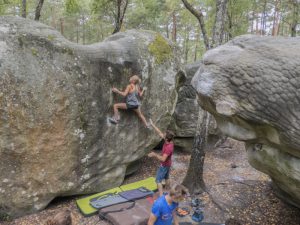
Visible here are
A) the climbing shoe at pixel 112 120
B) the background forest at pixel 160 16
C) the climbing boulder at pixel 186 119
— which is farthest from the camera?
the background forest at pixel 160 16

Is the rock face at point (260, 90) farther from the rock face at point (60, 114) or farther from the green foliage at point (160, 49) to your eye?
the green foliage at point (160, 49)

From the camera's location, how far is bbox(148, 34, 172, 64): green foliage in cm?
906

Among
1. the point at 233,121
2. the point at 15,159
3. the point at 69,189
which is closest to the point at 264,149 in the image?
the point at 233,121

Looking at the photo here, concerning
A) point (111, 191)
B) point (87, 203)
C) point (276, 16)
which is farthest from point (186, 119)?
point (276, 16)

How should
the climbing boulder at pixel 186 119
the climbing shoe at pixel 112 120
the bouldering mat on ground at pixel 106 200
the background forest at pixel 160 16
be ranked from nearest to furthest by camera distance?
the bouldering mat on ground at pixel 106 200, the climbing shoe at pixel 112 120, the climbing boulder at pixel 186 119, the background forest at pixel 160 16

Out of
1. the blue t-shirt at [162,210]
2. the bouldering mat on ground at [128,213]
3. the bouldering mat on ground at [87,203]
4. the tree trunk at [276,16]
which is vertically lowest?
the bouldering mat on ground at [87,203]

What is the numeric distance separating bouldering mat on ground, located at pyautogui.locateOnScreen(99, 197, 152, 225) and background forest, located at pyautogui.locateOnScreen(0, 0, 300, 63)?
9796 millimetres

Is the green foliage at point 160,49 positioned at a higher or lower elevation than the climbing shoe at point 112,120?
higher

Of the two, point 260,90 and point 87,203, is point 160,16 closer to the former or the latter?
point 87,203

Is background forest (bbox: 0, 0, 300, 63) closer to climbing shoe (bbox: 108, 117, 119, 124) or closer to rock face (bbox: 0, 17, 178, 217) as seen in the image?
rock face (bbox: 0, 17, 178, 217)

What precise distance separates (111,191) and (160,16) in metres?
19.2

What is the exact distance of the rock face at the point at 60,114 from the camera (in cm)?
637

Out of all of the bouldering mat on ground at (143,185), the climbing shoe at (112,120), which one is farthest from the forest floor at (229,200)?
the climbing shoe at (112,120)

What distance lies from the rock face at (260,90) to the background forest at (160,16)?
10184mm
